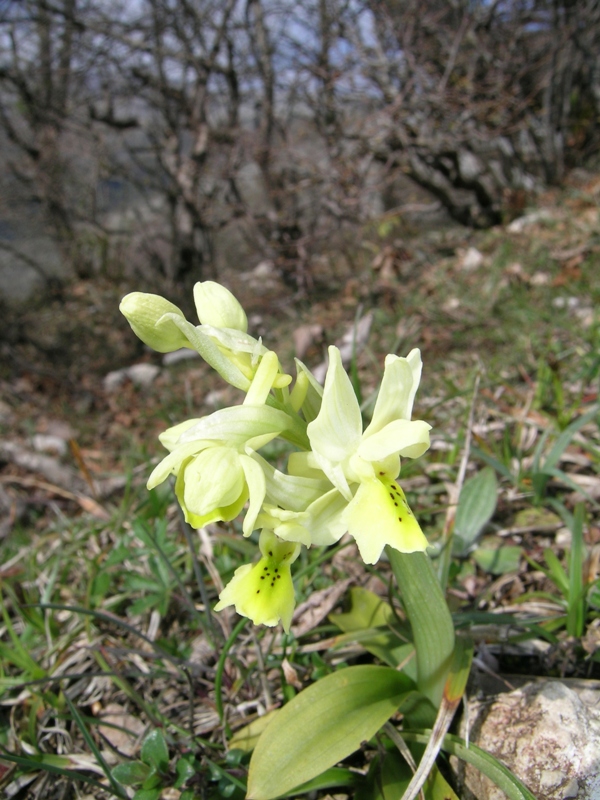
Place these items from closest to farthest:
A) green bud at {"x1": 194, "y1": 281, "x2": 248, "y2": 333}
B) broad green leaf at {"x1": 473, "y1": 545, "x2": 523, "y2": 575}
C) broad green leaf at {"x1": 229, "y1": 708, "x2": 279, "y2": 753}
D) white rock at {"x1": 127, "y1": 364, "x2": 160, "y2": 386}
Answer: green bud at {"x1": 194, "y1": 281, "x2": 248, "y2": 333} → broad green leaf at {"x1": 229, "y1": 708, "x2": 279, "y2": 753} → broad green leaf at {"x1": 473, "y1": 545, "x2": 523, "y2": 575} → white rock at {"x1": 127, "y1": 364, "x2": 160, "y2": 386}

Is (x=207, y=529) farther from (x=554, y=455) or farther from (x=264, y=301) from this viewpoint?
(x=264, y=301)

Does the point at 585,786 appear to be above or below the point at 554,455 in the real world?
below

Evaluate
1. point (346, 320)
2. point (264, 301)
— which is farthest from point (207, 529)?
point (264, 301)

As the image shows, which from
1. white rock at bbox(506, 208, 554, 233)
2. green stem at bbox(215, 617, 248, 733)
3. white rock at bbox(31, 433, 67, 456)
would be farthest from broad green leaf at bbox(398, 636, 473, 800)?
white rock at bbox(506, 208, 554, 233)

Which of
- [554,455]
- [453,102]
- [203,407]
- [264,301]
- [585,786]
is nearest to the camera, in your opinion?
[585,786]

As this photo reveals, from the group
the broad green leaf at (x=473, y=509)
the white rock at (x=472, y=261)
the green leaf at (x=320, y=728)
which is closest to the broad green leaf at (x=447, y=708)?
the green leaf at (x=320, y=728)

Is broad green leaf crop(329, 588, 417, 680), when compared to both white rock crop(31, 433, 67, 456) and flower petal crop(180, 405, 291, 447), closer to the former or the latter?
flower petal crop(180, 405, 291, 447)
